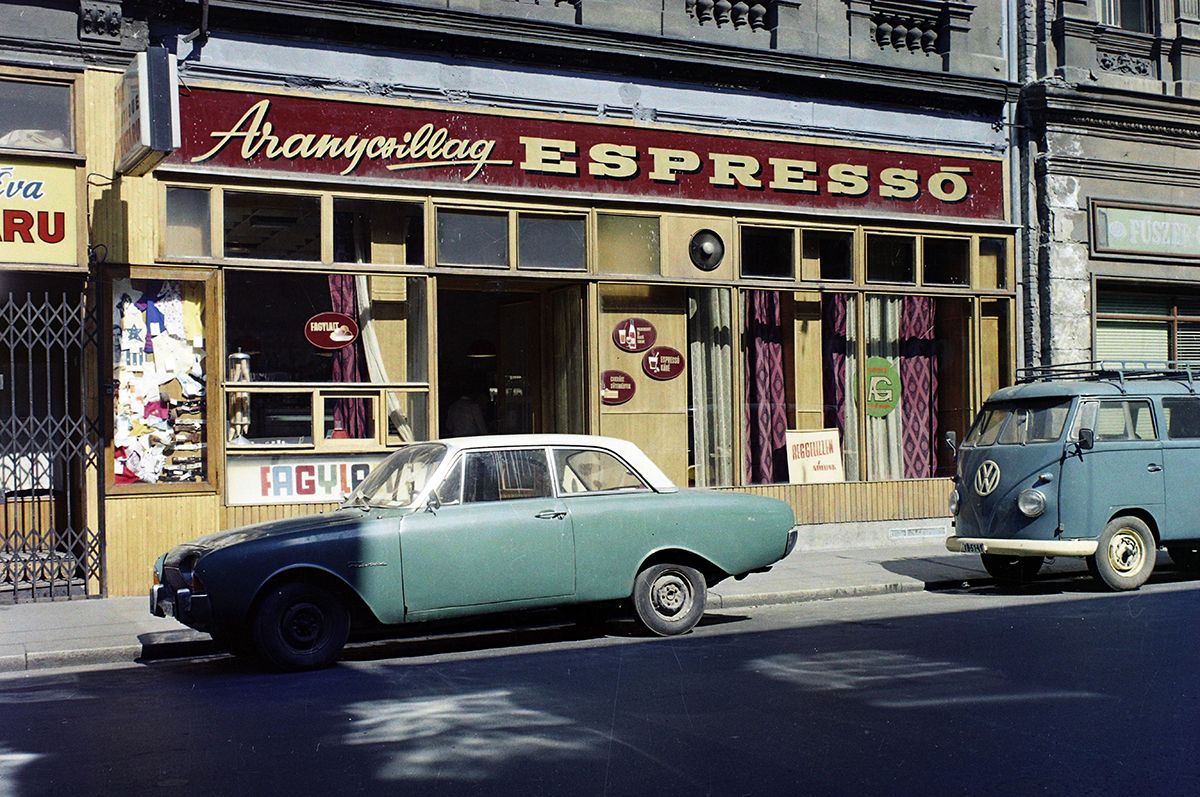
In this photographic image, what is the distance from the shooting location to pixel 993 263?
17641 mm

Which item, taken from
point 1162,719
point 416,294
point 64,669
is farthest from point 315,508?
point 1162,719

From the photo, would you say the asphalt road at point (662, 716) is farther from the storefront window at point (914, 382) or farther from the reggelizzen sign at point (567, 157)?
the storefront window at point (914, 382)

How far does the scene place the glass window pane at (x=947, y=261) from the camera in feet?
56.4

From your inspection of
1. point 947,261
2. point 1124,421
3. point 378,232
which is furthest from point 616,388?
point 1124,421

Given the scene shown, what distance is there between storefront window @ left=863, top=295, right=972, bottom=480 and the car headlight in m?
4.32

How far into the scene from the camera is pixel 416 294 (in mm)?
14125

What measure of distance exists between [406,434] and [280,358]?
155cm

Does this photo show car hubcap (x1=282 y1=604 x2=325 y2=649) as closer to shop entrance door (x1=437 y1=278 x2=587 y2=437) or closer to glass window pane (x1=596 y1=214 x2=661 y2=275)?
shop entrance door (x1=437 y1=278 x2=587 y2=437)

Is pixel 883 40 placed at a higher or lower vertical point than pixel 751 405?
higher

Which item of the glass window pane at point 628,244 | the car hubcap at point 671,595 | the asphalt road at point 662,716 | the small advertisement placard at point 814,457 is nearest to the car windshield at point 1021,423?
the asphalt road at point 662,716

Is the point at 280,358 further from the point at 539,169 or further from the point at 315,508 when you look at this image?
the point at 539,169

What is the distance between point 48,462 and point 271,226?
10.7 ft

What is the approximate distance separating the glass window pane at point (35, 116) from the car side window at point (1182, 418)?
1109 cm

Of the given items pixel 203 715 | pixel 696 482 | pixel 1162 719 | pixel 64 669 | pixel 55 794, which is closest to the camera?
pixel 55 794
